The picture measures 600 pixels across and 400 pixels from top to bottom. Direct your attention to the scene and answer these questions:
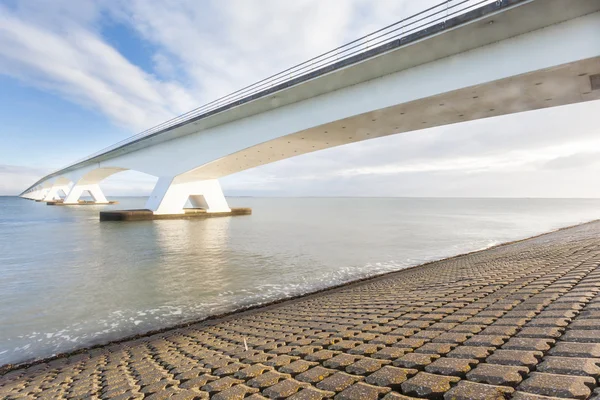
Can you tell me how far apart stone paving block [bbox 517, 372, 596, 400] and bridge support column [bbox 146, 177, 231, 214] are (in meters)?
30.3

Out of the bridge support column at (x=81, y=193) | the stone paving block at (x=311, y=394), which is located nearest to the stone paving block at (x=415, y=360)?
the stone paving block at (x=311, y=394)

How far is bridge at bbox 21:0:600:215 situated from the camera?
9.95m

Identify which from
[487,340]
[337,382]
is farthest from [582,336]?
[337,382]

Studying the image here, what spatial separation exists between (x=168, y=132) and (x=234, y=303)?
23318 millimetres

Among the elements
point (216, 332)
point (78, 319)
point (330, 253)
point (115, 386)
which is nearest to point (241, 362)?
point (115, 386)

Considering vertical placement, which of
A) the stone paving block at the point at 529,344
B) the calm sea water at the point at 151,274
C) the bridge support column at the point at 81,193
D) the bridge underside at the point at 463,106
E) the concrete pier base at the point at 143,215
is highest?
the bridge support column at the point at 81,193

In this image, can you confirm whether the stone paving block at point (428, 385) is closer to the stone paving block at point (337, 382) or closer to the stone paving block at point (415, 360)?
the stone paving block at point (415, 360)

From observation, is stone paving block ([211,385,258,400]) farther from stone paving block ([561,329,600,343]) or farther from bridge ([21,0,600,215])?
bridge ([21,0,600,215])

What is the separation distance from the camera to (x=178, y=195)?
99.8 feet

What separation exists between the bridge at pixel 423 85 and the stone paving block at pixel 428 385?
39.4 ft

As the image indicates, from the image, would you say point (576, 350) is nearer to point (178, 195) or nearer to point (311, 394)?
point (311, 394)

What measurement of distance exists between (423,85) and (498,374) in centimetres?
1370

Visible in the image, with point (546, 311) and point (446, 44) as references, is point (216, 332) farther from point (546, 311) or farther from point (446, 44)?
point (446, 44)

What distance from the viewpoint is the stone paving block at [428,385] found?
6.00ft
